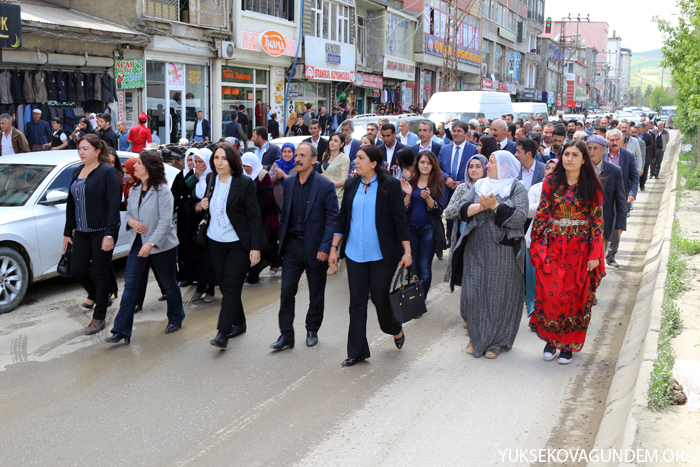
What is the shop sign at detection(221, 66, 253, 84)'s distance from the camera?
24531mm

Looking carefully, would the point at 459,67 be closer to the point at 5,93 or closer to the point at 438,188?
the point at 5,93

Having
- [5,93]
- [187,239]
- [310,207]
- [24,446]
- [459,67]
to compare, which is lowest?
[24,446]

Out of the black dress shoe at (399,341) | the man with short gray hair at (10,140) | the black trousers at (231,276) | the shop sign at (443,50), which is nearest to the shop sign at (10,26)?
the man with short gray hair at (10,140)

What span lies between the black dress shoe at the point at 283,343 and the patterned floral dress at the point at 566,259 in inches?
88.5

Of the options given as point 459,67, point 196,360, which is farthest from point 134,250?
point 459,67

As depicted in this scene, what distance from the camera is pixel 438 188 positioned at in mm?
7445

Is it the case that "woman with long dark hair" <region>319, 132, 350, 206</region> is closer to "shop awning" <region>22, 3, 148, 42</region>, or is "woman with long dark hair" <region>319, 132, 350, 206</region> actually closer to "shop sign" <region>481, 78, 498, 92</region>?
"shop awning" <region>22, 3, 148, 42</region>

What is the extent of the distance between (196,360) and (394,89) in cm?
3501

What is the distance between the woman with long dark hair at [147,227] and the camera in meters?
6.34

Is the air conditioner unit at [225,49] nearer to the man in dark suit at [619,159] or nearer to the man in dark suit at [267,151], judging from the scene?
the man in dark suit at [267,151]

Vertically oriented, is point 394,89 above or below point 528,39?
below

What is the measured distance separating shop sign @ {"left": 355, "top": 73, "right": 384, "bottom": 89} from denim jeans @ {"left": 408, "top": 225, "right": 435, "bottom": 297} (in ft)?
87.0

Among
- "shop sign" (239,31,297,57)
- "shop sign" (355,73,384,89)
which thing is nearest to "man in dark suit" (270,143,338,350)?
"shop sign" (239,31,297,57)

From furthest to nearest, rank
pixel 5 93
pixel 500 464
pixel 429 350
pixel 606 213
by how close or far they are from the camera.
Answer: pixel 5 93 → pixel 606 213 → pixel 429 350 → pixel 500 464
